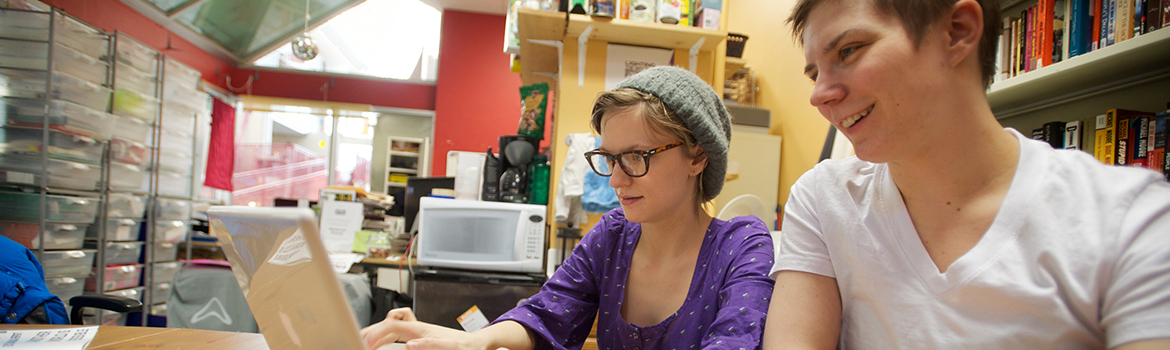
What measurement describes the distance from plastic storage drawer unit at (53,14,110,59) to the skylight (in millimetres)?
3580

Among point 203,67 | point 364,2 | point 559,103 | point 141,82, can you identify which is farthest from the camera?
point 364,2

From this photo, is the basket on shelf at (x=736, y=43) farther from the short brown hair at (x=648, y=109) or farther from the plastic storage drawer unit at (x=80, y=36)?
the plastic storage drawer unit at (x=80, y=36)

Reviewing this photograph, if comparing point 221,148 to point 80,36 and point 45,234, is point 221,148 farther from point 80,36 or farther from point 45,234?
point 45,234

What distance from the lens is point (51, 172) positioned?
3.81 m

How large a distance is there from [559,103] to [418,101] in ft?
17.8

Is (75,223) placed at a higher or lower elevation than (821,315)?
lower

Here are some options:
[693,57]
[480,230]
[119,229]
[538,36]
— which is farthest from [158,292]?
[693,57]

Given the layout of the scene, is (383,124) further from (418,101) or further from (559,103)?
(559,103)

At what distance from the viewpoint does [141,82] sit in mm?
4738

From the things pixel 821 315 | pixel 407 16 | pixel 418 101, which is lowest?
pixel 821 315

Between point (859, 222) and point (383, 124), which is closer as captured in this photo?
point (859, 222)

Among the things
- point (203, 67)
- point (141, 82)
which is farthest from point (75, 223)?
point (203, 67)

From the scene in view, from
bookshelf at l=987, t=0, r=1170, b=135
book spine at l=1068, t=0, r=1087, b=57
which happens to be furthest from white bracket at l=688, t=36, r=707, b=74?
book spine at l=1068, t=0, r=1087, b=57

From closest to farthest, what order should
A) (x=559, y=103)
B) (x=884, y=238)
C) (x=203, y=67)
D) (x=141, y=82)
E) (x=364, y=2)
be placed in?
(x=884, y=238), (x=559, y=103), (x=141, y=82), (x=203, y=67), (x=364, y=2)
